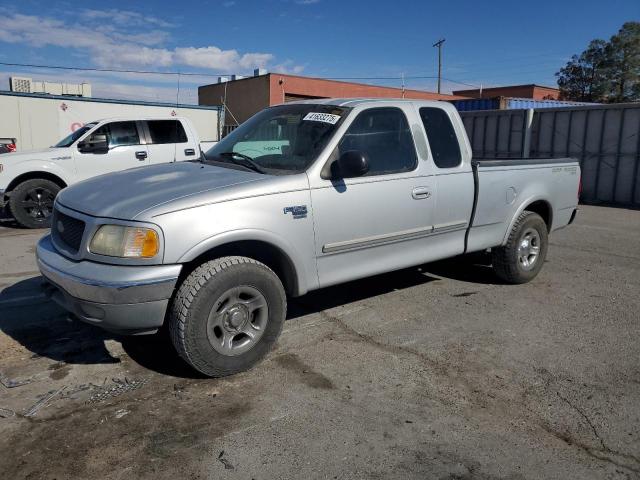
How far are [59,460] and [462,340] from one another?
2992 millimetres

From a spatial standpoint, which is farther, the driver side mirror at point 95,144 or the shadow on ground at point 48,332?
the driver side mirror at point 95,144

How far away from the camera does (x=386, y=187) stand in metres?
4.43

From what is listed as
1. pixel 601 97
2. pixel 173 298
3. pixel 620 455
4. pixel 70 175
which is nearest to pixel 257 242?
pixel 173 298

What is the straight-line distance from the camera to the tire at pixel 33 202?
934 cm

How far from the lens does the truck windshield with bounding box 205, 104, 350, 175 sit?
4.19 metres

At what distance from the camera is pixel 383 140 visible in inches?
181

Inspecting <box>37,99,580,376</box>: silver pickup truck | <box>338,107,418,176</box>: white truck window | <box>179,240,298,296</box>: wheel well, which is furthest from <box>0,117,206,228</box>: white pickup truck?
<box>179,240,298,296</box>: wheel well

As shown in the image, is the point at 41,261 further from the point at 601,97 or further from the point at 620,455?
the point at 601,97

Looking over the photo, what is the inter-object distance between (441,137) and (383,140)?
0.73 metres

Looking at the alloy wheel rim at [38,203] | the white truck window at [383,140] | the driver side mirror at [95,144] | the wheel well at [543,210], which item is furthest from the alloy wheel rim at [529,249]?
the alloy wheel rim at [38,203]

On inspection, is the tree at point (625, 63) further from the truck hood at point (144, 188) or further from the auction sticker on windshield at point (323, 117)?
the truck hood at point (144, 188)

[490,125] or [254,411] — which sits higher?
[490,125]

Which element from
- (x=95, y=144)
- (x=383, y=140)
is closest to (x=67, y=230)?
(x=383, y=140)

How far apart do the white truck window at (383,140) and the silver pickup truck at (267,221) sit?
0.04 feet
